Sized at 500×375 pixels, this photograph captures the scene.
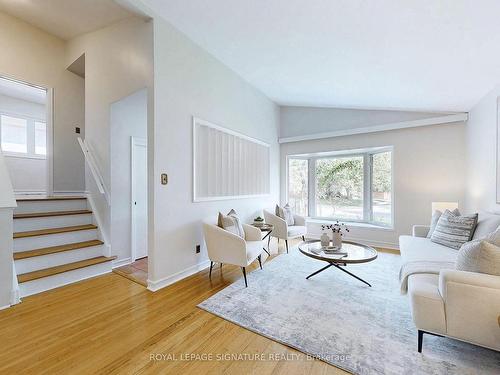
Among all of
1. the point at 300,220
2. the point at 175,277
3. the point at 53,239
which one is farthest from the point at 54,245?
the point at 300,220

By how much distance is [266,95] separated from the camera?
491 centimetres

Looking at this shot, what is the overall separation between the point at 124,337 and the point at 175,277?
3.41ft

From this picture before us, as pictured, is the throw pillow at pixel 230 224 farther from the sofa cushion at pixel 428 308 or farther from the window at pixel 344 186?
the window at pixel 344 186

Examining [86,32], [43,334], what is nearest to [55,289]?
[43,334]

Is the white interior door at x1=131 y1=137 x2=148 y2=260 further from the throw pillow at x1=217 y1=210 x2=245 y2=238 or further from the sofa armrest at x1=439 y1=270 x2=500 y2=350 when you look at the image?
the sofa armrest at x1=439 y1=270 x2=500 y2=350

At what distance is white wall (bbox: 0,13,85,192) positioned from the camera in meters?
3.74

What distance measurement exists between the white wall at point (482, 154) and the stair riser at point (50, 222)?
5594 millimetres

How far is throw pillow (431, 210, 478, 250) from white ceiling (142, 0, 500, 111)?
1654mm

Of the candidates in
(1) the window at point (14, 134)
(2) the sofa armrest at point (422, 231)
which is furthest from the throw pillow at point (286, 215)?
(1) the window at point (14, 134)

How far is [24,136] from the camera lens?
17.3 feet

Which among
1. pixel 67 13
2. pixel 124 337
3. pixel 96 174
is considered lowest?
pixel 124 337

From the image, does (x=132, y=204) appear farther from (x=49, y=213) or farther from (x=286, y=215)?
(x=286, y=215)

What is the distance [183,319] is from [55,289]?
67.0 inches

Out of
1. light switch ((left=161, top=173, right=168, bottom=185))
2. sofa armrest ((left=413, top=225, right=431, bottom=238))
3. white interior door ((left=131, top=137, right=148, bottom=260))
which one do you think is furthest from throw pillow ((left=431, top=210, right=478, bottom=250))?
white interior door ((left=131, top=137, right=148, bottom=260))
